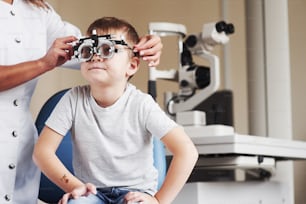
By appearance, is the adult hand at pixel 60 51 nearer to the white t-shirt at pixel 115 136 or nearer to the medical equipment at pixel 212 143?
the white t-shirt at pixel 115 136

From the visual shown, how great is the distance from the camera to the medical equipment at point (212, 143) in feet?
→ 5.31

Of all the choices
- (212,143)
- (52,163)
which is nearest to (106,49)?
(52,163)

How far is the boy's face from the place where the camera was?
107 centimetres

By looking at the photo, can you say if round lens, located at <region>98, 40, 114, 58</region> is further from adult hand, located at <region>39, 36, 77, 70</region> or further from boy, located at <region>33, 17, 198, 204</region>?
adult hand, located at <region>39, 36, 77, 70</region>

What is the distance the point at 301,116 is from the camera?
2947 mm

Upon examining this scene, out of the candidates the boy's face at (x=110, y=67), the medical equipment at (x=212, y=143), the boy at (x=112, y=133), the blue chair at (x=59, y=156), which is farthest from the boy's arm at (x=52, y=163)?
the medical equipment at (x=212, y=143)

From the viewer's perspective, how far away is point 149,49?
1.15m

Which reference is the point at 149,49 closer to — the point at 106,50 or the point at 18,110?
the point at 106,50

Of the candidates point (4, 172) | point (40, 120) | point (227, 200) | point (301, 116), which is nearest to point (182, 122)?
point (227, 200)

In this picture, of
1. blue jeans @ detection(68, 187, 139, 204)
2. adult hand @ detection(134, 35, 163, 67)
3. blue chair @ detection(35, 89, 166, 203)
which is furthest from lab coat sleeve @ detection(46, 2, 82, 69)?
blue jeans @ detection(68, 187, 139, 204)

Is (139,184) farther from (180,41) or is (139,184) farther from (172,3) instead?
(172,3)

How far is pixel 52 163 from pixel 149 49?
29cm

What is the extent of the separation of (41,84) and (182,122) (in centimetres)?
88

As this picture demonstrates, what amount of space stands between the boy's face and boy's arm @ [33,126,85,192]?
132 millimetres
